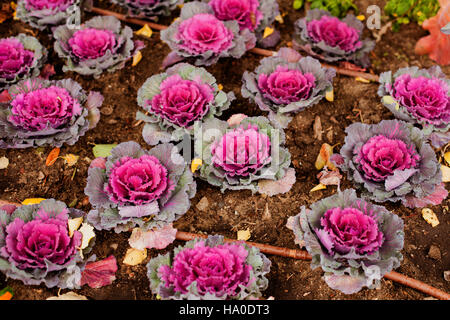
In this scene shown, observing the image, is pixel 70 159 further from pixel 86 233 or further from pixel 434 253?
pixel 434 253

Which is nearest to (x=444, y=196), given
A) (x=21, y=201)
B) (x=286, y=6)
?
(x=286, y=6)

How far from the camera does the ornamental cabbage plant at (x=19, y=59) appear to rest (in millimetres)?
2240

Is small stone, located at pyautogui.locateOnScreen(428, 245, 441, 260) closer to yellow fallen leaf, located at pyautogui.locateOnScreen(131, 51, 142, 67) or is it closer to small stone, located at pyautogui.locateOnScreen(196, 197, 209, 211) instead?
small stone, located at pyautogui.locateOnScreen(196, 197, 209, 211)

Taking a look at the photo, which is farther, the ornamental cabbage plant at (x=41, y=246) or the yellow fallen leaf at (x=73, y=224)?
the yellow fallen leaf at (x=73, y=224)

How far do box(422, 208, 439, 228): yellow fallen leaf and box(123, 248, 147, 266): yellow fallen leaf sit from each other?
136 cm

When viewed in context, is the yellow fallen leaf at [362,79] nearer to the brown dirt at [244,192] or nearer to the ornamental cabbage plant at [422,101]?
the brown dirt at [244,192]

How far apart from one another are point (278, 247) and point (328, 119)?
2.73 feet

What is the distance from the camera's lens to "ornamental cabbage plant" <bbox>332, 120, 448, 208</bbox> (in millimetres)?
1905

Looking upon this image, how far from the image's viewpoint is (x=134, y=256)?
1.91 meters

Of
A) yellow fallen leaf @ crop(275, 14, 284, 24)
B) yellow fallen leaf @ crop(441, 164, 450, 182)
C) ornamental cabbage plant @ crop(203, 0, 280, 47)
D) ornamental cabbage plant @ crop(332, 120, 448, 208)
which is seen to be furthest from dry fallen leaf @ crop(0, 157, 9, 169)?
yellow fallen leaf @ crop(441, 164, 450, 182)

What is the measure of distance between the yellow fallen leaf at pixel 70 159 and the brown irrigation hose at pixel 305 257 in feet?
2.27

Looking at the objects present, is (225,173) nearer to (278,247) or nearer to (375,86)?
(278,247)

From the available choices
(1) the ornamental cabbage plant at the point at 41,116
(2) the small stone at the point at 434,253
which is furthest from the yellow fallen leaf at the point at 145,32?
(2) the small stone at the point at 434,253

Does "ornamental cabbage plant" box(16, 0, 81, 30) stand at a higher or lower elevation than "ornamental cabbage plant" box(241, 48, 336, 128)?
higher
